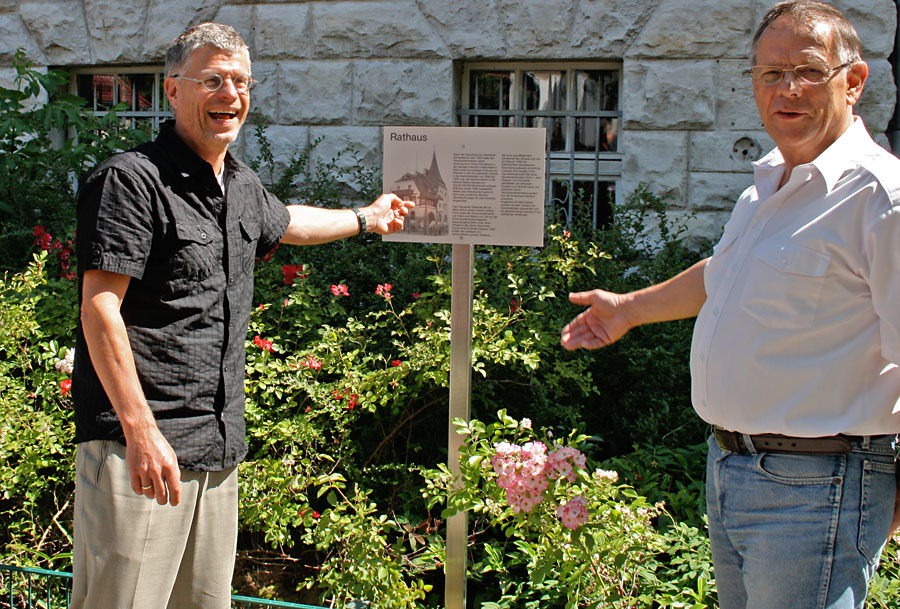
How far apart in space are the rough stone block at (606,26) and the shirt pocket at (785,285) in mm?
4012

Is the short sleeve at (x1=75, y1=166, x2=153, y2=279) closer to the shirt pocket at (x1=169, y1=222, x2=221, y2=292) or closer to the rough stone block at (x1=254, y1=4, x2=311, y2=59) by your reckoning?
the shirt pocket at (x1=169, y1=222, x2=221, y2=292)

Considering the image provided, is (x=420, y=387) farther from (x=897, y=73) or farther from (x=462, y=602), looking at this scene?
(x=897, y=73)

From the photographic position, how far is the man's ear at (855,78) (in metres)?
1.93

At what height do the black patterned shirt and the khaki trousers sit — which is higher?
the black patterned shirt

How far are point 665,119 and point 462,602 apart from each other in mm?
3670

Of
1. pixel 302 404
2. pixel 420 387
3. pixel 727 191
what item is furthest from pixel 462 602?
pixel 727 191

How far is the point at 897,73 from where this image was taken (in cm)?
545

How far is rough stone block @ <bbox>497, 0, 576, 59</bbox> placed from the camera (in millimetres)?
5594

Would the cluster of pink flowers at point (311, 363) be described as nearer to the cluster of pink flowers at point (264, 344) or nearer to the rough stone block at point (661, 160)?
the cluster of pink flowers at point (264, 344)

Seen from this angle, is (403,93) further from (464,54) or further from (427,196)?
(427,196)

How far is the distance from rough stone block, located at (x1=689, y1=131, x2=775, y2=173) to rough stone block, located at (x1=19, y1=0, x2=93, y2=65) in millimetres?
4414

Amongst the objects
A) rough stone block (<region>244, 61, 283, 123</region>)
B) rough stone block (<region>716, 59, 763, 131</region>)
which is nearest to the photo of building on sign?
rough stone block (<region>716, 59, 763, 131</region>)

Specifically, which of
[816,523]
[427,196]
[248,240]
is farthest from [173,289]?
[816,523]

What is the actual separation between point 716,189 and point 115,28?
4.42 m
